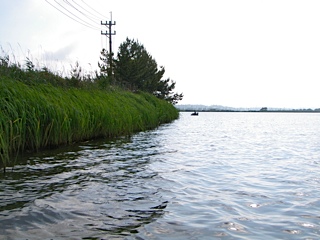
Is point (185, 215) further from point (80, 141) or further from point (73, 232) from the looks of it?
point (80, 141)

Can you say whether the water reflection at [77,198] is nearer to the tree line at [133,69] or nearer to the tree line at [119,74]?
the tree line at [119,74]

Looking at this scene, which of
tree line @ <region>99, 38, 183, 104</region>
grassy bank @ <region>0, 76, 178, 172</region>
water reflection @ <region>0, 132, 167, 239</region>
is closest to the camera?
water reflection @ <region>0, 132, 167, 239</region>

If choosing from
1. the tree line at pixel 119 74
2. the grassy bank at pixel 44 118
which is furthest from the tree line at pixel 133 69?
the grassy bank at pixel 44 118

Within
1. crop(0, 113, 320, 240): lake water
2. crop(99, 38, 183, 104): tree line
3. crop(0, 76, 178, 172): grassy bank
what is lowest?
crop(0, 113, 320, 240): lake water

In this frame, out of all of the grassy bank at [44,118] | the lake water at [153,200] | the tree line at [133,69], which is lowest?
the lake water at [153,200]

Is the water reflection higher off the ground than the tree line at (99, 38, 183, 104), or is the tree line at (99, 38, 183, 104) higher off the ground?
the tree line at (99, 38, 183, 104)

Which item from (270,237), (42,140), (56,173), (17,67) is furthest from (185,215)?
(17,67)

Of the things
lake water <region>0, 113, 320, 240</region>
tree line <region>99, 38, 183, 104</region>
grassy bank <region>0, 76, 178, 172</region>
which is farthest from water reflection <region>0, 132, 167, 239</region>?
tree line <region>99, 38, 183, 104</region>

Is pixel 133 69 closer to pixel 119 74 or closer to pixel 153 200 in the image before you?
pixel 119 74

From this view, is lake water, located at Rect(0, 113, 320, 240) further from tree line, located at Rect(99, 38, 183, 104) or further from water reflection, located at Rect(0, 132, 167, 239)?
tree line, located at Rect(99, 38, 183, 104)

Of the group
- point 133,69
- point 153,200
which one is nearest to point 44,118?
point 153,200

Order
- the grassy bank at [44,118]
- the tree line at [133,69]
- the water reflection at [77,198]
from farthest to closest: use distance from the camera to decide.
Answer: the tree line at [133,69], the grassy bank at [44,118], the water reflection at [77,198]

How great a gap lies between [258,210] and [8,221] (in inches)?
99.9

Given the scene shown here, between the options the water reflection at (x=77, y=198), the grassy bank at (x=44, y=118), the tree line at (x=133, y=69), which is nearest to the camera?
the water reflection at (x=77, y=198)
